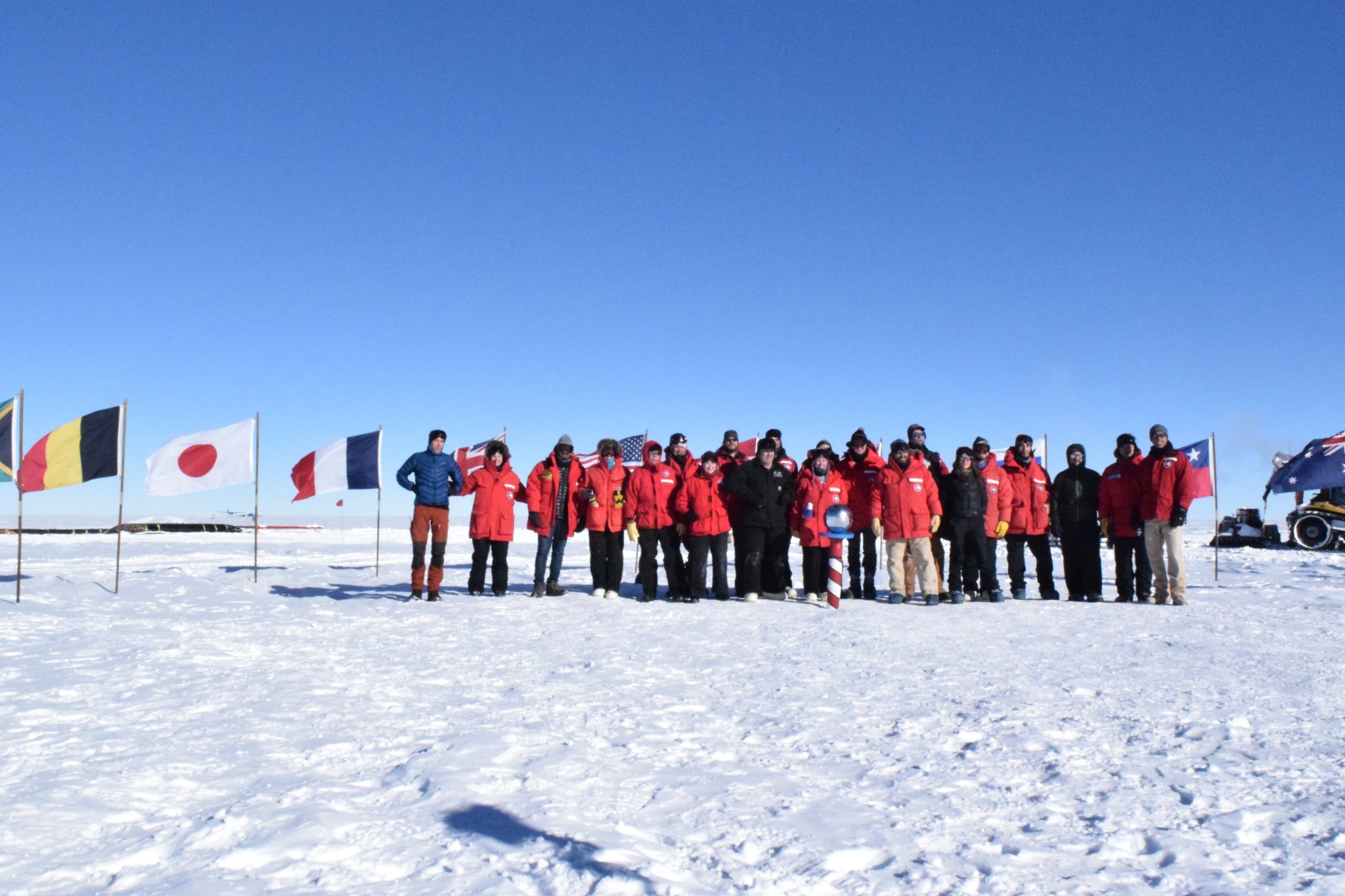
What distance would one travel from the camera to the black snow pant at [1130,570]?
11000mm

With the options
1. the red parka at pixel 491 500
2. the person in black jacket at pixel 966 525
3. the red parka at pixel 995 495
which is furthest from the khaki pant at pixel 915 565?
the red parka at pixel 491 500

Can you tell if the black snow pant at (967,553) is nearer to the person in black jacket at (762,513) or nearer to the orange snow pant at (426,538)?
the person in black jacket at (762,513)

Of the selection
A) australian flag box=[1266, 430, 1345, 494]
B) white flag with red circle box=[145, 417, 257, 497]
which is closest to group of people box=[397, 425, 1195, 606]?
white flag with red circle box=[145, 417, 257, 497]

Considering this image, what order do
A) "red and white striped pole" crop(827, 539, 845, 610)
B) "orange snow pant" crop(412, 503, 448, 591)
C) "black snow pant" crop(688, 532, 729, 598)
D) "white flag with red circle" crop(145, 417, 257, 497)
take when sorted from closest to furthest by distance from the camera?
1. "red and white striped pole" crop(827, 539, 845, 610)
2. "orange snow pant" crop(412, 503, 448, 591)
3. "black snow pant" crop(688, 532, 729, 598)
4. "white flag with red circle" crop(145, 417, 257, 497)

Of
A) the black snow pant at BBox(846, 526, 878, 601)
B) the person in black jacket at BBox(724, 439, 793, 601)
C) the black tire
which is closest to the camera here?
the person in black jacket at BBox(724, 439, 793, 601)

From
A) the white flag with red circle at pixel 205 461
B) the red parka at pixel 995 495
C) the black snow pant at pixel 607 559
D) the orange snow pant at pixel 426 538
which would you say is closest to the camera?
the orange snow pant at pixel 426 538

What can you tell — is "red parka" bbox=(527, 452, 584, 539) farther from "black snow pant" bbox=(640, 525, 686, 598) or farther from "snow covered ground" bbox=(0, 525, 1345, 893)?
"snow covered ground" bbox=(0, 525, 1345, 893)

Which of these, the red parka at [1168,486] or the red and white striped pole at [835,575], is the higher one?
the red parka at [1168,486]

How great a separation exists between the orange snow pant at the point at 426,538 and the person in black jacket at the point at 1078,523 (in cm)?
727

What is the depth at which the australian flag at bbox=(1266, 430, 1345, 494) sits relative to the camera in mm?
13148

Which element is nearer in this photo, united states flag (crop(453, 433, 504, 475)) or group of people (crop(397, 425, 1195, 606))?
group of people (crop(397, 425, 1195, 606))

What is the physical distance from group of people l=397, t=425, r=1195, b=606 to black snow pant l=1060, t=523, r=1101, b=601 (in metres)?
0.02

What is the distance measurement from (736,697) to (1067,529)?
764 centimetres

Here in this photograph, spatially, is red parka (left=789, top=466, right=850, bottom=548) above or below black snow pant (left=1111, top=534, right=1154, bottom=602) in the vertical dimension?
above
